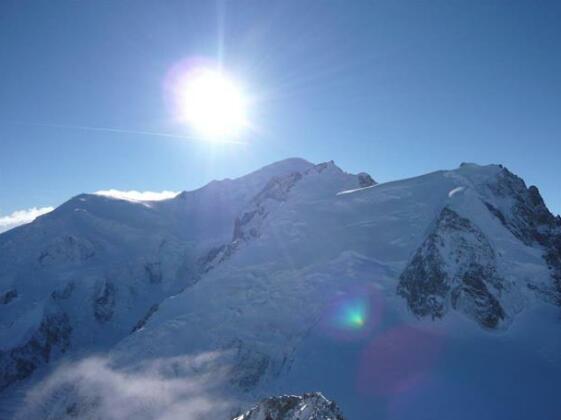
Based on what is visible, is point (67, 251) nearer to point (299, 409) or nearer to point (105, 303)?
point (105, 303)

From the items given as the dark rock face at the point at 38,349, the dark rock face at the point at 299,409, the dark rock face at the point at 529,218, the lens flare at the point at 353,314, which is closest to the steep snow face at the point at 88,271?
the dark rock face at the point at 38,349

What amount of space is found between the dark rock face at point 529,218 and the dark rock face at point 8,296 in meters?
134

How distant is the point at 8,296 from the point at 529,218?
141 meters

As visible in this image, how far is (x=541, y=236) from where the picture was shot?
7181 centimetres

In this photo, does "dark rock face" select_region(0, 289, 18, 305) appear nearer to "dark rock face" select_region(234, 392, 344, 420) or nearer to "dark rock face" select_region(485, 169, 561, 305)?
"dark rock face" select_region(485, 169, 561, 305)

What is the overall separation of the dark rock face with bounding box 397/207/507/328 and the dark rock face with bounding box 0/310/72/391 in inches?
4164

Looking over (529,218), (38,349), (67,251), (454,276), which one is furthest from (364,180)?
(67,251)

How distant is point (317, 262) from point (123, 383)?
3385 cm

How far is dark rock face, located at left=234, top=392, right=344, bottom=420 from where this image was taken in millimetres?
20359

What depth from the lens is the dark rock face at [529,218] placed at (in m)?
66.6

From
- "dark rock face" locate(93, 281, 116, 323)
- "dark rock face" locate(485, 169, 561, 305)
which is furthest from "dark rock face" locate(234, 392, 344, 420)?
"dark rock face" locate(93, 281, 116, 323)

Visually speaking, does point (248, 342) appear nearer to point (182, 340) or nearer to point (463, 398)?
point (182, 340)

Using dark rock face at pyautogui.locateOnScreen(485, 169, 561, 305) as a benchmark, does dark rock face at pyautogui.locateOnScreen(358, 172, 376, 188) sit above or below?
above

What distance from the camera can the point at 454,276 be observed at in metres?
60.8
